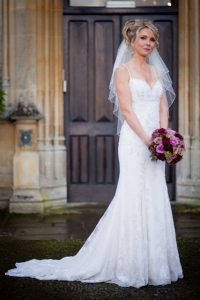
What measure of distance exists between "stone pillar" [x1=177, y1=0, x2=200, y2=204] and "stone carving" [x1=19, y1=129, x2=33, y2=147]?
6.83ft

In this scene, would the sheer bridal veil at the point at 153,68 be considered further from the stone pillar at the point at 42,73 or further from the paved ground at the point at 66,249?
the stone pillar at the point at 42,73

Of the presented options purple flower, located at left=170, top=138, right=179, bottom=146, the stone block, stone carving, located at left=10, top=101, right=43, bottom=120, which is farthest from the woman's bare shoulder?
the stone block

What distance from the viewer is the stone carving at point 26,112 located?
8.80 meters

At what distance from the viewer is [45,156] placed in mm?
9117

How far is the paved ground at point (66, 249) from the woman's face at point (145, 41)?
1.82 meters

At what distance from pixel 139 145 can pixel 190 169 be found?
4.04m

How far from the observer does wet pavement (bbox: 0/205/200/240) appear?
290 inches

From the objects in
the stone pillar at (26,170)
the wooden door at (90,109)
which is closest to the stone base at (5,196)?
the stone pillar at (26,170)

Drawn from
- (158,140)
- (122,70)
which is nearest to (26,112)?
(122,70)

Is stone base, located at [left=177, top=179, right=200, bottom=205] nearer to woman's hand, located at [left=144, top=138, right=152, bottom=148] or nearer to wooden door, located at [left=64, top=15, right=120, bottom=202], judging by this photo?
wooden door, located at [left=64, top=15, right=120, bottom=202]

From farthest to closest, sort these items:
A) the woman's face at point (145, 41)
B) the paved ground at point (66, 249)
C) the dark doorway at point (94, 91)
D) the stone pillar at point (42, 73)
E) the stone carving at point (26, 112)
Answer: the dark doorway at point (94, 91), the stone pillar at point (42, 73), the stone carving at point (26, 112), the woman's face at point (145, 41), the paved ground at point (66, 249)

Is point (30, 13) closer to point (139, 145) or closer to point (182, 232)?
point (182, 232)

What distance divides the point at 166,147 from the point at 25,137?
4.11 m

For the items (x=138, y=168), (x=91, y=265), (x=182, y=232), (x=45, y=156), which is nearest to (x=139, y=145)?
(x=138, y=168)
